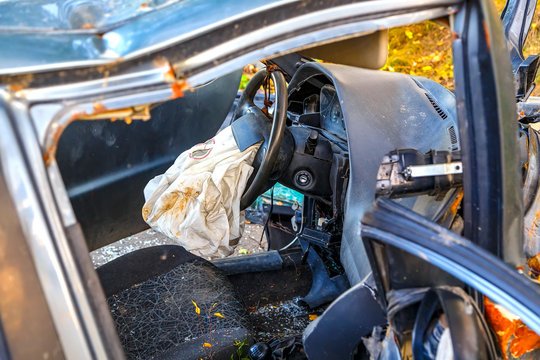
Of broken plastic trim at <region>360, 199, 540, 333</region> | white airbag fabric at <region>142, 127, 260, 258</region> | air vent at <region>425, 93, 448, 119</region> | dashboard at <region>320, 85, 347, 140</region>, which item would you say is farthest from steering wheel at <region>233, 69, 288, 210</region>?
broken plastic trim at <region>360, 199, 540, 333</region>

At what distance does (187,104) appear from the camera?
2.56m

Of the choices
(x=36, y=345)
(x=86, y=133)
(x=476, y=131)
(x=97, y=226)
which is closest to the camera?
(x=36, y=345)

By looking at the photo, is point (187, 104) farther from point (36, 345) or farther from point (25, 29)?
point (36, 345)

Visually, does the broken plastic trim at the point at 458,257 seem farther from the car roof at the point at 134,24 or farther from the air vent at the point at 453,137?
the air vent at the point at 453,137

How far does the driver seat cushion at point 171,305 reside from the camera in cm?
166

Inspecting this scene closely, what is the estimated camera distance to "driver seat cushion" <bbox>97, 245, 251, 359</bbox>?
1.66m

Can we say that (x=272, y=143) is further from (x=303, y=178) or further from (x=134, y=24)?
(x=134, y=24)

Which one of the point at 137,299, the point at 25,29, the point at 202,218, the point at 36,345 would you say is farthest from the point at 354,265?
A: the point at 25,29

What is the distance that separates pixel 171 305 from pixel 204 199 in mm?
466

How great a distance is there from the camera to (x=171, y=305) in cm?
188

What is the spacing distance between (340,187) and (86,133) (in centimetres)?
125

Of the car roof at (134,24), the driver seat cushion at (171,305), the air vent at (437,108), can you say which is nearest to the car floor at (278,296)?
the driver seat cushion at (171,305)

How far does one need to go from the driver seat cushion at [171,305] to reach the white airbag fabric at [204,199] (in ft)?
0.43

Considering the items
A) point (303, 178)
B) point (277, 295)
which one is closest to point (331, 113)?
point (303, 178)
